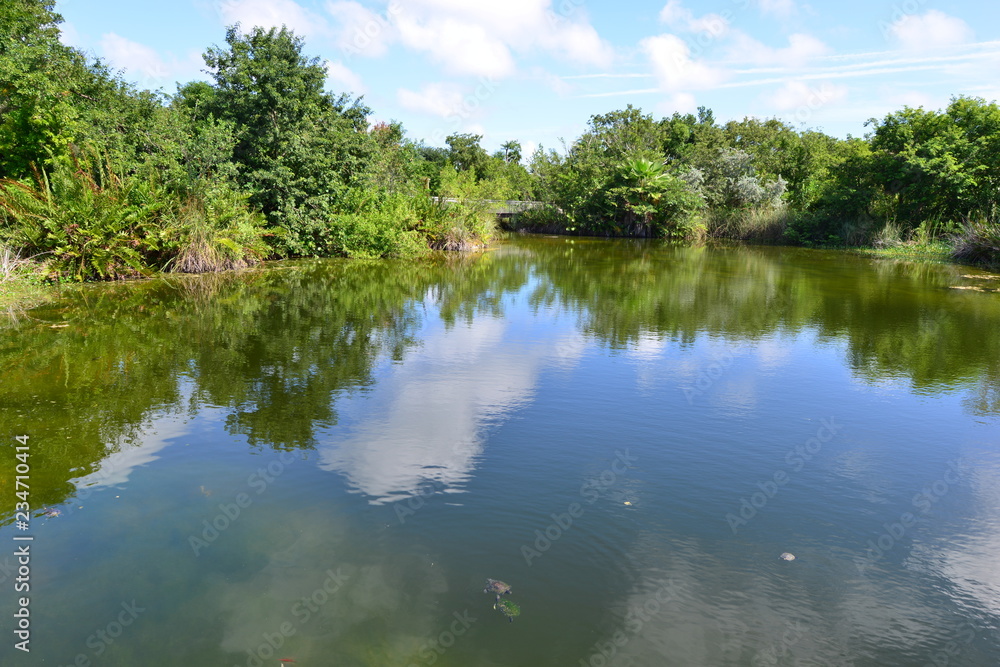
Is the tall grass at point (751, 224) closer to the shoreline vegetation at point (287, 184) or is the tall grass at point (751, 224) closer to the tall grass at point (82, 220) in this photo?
the shoreline vegetation at point (287, 184)

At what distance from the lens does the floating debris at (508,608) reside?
11.9ft

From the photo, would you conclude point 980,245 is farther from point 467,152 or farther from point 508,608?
point 467,152

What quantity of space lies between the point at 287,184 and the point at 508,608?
17.8 metres

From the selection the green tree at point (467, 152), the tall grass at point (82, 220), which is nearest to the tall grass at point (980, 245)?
the tall grass at point (82, 220)

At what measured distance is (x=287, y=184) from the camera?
19.0 meters

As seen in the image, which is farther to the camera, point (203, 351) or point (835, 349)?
point (835, 349)

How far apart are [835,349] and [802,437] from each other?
14.7 feet

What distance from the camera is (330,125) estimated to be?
20156 millimetres

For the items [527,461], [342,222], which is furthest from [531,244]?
[527,461]

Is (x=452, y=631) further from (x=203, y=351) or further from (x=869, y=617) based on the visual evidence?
(x=203, y=351)

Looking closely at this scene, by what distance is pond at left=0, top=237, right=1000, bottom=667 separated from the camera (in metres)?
3.53

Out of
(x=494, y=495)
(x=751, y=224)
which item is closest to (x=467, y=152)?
(x=751, y=224)

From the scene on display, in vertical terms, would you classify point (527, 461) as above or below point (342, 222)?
below

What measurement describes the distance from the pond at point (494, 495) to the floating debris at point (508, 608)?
55 mm
